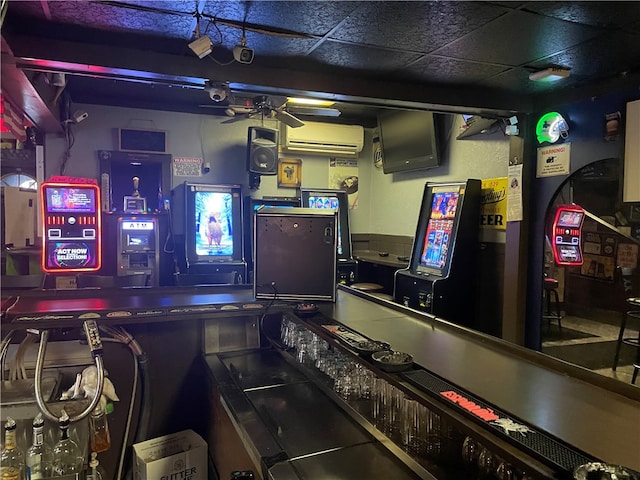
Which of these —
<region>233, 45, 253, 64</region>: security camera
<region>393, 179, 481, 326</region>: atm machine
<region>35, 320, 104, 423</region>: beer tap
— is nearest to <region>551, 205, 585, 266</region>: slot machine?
<region>393, 179, 481, 326</region>: atm machine

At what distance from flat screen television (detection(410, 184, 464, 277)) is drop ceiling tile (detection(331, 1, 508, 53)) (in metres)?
2.07

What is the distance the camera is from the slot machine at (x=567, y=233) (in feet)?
13.6

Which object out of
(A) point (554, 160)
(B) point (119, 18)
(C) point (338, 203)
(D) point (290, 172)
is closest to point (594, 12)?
(A) point (554, 160)

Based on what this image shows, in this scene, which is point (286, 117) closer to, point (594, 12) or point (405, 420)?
point (594, 12)

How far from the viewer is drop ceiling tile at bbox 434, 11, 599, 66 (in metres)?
2.52

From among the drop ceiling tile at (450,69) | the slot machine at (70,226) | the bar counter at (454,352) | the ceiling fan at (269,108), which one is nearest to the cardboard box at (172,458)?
the bar counter at (454,352)

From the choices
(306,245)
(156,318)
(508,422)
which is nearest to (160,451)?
(156,318)

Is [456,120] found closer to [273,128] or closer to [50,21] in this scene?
[273,128]

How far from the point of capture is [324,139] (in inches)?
259

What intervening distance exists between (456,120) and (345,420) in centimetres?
402

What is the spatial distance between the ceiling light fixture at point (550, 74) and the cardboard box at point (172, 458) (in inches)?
127

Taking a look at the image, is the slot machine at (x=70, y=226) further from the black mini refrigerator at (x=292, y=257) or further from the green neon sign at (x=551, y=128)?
the green neon sign at (x=551, y=128)

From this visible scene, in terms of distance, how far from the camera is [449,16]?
2.45m

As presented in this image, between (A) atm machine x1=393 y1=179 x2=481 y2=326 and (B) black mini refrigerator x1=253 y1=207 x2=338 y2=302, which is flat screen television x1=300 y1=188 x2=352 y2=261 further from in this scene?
(B) black mini refrigerator x1=253 y1=207 x2=338 y2=302
